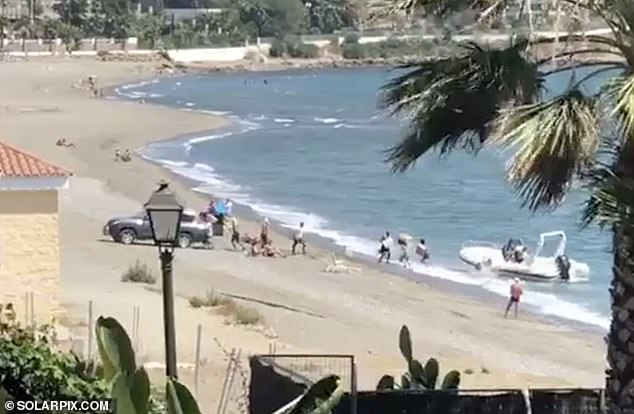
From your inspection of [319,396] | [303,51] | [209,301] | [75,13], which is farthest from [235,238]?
[303,51]

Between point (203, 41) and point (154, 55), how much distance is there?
61.3 feet

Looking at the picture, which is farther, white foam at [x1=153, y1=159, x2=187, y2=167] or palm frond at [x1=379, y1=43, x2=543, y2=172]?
white foam at [x1=153, y1=159, x2=187, y2=167]

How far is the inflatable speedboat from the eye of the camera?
1334 inches

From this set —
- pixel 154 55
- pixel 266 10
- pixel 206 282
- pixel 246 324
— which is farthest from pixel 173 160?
A: pixel 266 10

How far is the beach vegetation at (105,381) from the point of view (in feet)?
17.7

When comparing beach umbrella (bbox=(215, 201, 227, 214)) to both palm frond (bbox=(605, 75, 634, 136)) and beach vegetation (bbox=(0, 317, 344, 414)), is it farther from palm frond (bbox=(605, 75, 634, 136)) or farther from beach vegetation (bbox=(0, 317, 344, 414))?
palm frond (bbox=(605, 75, 634, 136))

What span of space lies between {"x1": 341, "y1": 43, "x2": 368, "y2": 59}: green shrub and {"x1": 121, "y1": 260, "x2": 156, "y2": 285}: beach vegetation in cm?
15580

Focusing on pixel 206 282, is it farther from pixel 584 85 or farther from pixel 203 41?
pixel 203 41

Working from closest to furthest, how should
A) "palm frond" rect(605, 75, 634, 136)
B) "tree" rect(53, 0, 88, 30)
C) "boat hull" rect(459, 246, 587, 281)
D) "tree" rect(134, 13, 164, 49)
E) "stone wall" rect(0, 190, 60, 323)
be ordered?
"palm frond" rect(605, 75, 634, 136)
"stone wall" rect(0, 190, 60, 323)
"boat hull" rect(459, 246, 587, 281)
"tree" rect(53, 0, 88, 30)
"tree" rect(134, 13, 164, 49)

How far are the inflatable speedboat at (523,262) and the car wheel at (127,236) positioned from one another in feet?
29.3

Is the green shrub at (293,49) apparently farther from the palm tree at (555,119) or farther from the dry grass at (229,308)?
the palm tree at (555,119)

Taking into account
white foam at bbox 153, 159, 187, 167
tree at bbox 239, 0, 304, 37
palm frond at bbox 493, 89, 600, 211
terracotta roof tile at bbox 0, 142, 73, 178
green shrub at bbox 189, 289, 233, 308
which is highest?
palm frond at bbox 493, 89, 600, 211

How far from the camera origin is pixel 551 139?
27.1 feet

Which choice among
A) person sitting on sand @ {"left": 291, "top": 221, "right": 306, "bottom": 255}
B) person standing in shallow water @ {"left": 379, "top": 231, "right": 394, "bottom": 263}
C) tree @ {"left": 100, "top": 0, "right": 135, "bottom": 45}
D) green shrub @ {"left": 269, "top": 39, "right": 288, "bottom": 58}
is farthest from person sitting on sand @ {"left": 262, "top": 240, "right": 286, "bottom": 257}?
green shrub @ {"left": 269, "top": 39, "right": 288, "bottom": 58}
